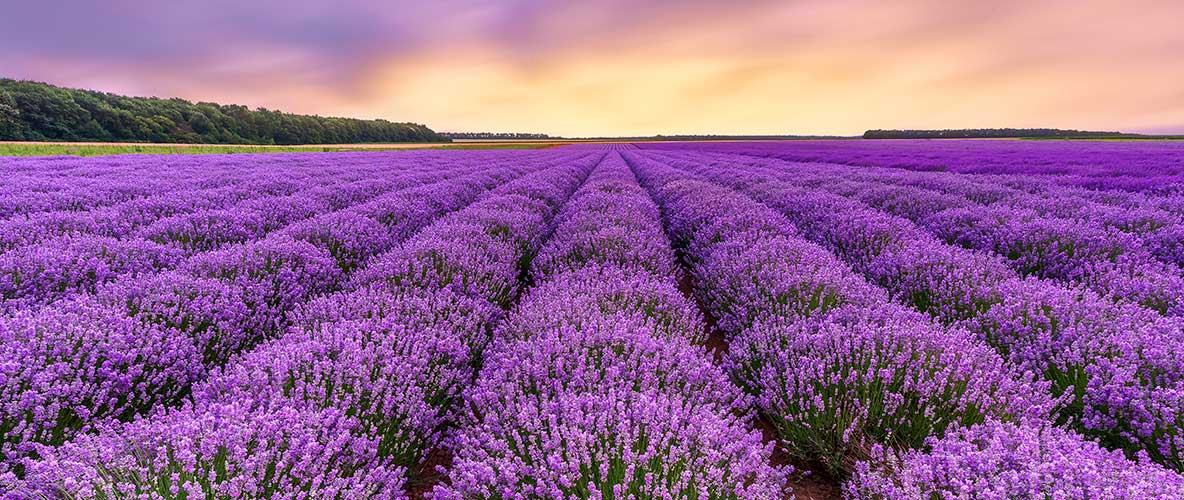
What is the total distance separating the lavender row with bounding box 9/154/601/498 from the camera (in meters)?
1.32

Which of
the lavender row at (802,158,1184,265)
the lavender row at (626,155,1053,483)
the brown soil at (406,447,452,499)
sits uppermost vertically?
the lavender row at (802,158,1184,265)

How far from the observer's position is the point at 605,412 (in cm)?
161

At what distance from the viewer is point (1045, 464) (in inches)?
50.6

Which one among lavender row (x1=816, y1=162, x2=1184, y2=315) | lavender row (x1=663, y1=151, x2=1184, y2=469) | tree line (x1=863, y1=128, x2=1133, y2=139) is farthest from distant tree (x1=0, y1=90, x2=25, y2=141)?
tree line (x1=863, y1=128, x2=1133, y2=139)

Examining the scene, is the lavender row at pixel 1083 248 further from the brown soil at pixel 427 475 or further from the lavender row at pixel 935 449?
the brown soil at pixel 427 475

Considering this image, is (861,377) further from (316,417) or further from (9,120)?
(9,120)

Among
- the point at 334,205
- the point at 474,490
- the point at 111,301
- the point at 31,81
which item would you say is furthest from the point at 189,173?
the point at 31,81

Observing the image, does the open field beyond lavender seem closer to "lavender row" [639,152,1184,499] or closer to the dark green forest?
"lavender row" [639,152,1184,499]

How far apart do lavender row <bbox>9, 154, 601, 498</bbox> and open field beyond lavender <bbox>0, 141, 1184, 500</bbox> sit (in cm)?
1

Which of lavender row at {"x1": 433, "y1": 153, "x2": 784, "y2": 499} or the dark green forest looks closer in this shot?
lavender row at {"x1": 433, "y1": 153, "x2": 784, "y2": 499}

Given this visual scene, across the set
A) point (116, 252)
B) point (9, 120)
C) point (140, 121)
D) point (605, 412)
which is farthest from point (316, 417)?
point (140, 121)

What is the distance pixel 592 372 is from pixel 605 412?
376 mm

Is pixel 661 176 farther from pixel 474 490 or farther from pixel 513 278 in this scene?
pixel 474 490

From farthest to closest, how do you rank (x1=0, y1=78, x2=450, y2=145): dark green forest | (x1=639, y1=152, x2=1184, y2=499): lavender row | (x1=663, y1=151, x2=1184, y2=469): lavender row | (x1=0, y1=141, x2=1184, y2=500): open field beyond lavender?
(x1=0, y1=78, x2=450, y2=145): dark green forest → (x1=663, y1=151, x2=1184, y2=469): lavender row → (x1=0, y1=141, x2=1184, y2=500): open field beyond lavender → (x1=639, y1=152, x2=1184, y2=499): lavender row
